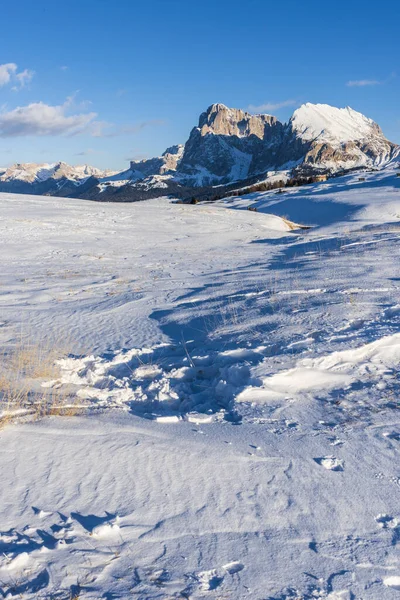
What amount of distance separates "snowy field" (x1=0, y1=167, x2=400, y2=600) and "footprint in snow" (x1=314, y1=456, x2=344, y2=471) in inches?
0.5

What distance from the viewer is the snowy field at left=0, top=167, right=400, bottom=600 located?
2.26 meters

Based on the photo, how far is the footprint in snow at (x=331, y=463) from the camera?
305 cm

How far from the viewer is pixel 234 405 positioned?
4012mm

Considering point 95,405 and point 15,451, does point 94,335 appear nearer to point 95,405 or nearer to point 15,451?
point 95,405

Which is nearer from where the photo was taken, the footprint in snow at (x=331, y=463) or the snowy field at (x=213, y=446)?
the snowy field at (x=213, y=446)

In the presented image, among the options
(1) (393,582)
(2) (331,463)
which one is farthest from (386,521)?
(2) (331,463)

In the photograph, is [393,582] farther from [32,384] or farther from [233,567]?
[32,384]

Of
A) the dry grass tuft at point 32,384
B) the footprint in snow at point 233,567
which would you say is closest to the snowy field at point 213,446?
the footprint in snow at point 233,567

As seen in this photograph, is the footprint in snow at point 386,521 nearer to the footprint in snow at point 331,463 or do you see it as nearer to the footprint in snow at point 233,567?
the footprint in snow at point 331,463

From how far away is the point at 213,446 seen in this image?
131 inches

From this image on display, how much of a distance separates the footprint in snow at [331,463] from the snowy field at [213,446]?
1cm

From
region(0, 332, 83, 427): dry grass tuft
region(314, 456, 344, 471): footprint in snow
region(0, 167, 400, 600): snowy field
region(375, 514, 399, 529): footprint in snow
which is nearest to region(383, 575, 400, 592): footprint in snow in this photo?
region(0, 167, 400, 600): snowy field

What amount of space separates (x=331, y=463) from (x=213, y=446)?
2.60 ft

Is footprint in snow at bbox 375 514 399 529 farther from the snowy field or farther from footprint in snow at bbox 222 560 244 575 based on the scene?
footprint in snow at bbox 222 560 244 575
